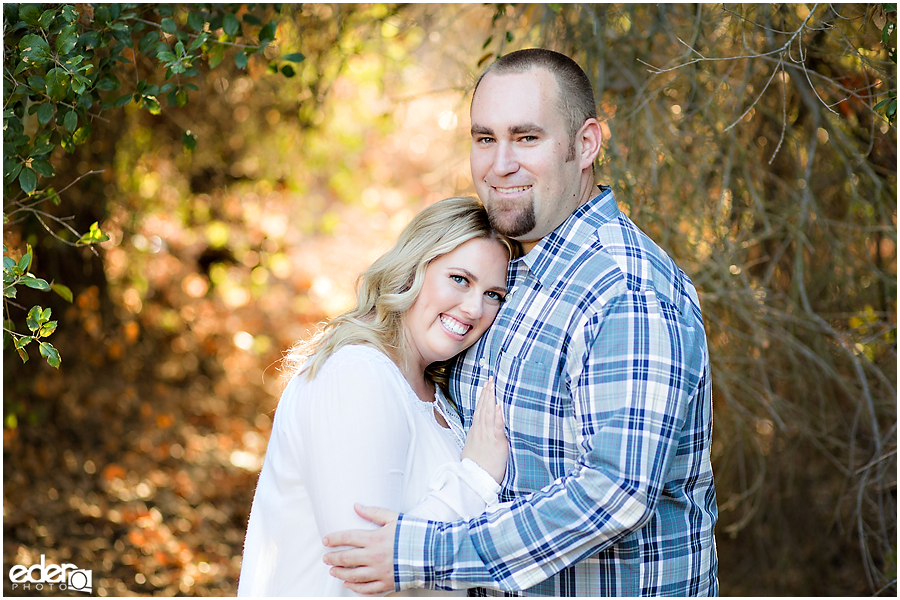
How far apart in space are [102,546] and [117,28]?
3112mm

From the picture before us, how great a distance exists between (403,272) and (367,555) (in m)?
0.76

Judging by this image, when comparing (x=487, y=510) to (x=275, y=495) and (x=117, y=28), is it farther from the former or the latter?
(x=117, y=28)

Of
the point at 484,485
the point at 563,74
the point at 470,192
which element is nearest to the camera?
the point at 484,485

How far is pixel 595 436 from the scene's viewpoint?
1558mm

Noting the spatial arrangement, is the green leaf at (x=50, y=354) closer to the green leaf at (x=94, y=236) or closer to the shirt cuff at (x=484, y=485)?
the green leaf at (x=94, y=236)

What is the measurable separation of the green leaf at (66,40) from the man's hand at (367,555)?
139cm

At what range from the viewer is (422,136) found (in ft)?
31.3

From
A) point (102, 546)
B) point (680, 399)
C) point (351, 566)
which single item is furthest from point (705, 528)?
point (102, 546)

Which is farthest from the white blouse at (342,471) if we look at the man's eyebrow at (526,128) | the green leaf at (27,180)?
the green leaf at (27,180)

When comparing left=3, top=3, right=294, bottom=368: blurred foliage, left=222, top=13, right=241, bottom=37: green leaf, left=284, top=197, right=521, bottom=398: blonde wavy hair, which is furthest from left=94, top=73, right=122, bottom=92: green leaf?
left=284, top=197, right=521, bottom=398: blonde wavy hair

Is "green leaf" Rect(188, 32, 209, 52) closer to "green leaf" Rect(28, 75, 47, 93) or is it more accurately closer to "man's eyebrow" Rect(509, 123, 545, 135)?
"green leaf" Rect(28, 75, 47, 93)

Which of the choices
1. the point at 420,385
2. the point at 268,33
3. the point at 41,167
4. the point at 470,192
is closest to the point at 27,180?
the point at 41,167

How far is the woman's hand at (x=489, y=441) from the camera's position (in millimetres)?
1798

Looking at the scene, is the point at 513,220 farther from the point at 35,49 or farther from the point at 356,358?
the point at 35,49
